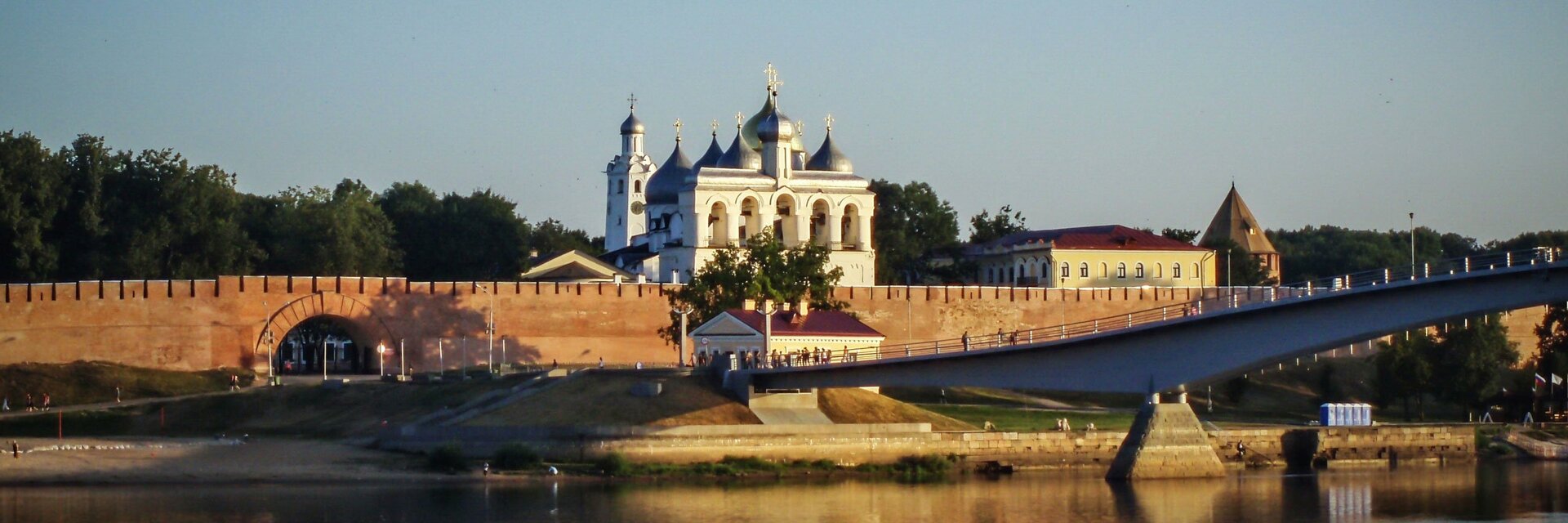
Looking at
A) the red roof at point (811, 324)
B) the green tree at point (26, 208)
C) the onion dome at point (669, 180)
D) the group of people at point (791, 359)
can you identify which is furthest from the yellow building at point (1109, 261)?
the green tree at point (26, 208)

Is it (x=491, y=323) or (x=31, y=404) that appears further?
(x=491, y=323)

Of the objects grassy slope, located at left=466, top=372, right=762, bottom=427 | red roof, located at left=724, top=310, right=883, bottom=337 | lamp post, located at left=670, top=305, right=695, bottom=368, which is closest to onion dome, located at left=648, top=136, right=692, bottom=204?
lamp post, located at left=670, top=305, right=695, bottom=368

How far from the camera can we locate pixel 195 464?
46.6 metres

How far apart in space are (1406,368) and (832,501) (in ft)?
81.2

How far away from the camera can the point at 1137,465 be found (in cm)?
4525

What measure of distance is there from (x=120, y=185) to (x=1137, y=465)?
3841 centimetres

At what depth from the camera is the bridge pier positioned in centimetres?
4478

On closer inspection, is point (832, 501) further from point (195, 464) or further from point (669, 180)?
point (669, 180)

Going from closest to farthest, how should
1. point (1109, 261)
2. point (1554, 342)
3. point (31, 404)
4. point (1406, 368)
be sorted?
point (31, 404) < point (1406, 368) < point (1554, 342) < point (1109, 261)

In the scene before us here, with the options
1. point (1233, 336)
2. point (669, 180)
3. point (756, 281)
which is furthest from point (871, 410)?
point (669, 180)

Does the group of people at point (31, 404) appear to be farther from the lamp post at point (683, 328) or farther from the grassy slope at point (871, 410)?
the grassy slope at point (871, 410)

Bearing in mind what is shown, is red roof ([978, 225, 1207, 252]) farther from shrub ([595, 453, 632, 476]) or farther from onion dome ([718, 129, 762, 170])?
shrub ([595, 453, 632, 476])

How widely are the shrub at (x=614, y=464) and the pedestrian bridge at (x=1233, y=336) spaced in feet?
14.1

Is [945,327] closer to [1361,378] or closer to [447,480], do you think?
[1361,378]
